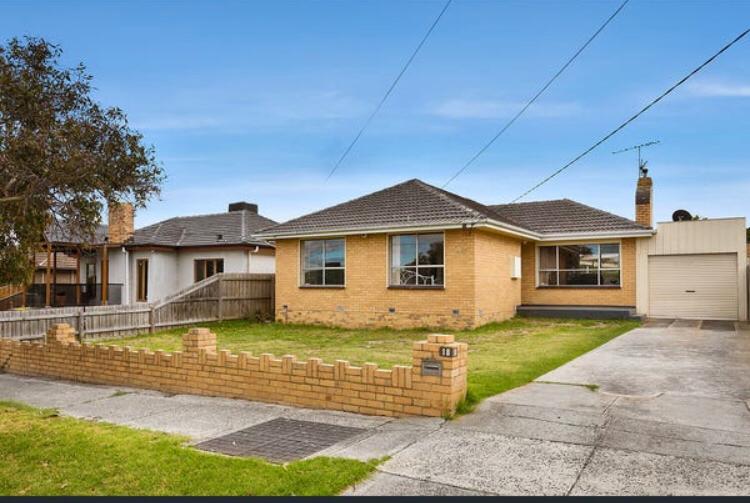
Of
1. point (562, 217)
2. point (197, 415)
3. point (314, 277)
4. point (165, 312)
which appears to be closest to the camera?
point (197, 415)

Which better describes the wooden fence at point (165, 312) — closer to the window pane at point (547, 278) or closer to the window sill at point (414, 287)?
the window sill at point (414, 287)

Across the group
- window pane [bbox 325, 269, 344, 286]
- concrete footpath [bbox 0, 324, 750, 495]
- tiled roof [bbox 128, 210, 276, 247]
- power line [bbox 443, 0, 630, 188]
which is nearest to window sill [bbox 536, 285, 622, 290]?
power line [bbox 443, 0, 630, 188]

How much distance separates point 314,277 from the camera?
19.5 m

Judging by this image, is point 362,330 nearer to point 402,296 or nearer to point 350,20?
point 402,296

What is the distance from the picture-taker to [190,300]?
1914cm

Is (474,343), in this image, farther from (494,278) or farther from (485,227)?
(494,278)

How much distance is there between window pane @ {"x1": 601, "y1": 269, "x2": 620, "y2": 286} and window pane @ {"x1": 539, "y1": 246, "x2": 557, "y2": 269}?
5.79 ft

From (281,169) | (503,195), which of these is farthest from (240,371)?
(503,195)

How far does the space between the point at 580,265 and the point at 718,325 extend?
4.80 m

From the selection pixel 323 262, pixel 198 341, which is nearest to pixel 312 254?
pixel 323 262

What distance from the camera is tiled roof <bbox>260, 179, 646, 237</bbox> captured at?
17.1 metres

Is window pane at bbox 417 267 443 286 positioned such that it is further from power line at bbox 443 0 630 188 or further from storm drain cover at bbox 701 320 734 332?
storm drain cover at bbox 701 320 734 332

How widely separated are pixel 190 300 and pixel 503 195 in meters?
13.7

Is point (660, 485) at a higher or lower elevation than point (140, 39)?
lower
